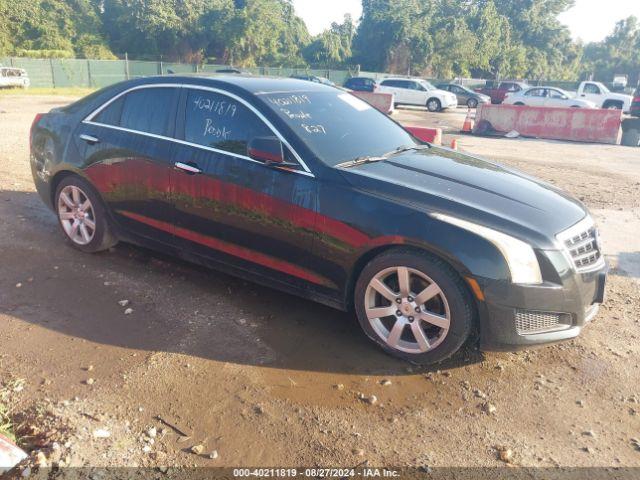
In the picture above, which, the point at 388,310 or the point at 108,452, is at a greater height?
the point at 388,310

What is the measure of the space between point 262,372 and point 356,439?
80 centimetres

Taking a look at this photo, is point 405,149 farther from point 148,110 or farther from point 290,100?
point 148,110

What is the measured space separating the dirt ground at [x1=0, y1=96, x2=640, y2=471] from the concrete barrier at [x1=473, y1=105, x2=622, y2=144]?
13.0 meters

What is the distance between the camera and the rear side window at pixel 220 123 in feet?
12.8

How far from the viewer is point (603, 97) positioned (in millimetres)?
26625

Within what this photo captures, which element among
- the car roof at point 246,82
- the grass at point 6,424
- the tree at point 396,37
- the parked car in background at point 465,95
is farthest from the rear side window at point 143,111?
the tree at point 396,37

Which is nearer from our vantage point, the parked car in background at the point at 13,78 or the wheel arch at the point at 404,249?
the wheel arch at the point at 404,249

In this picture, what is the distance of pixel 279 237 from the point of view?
146 inches

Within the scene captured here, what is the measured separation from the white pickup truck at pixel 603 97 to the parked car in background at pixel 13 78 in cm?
3029

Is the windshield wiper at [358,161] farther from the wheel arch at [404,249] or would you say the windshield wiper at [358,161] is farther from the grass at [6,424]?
the grass at [6,424]

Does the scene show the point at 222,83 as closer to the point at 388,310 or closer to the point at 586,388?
Answer: the point at 388,310

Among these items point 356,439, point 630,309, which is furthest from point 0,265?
point 630,309

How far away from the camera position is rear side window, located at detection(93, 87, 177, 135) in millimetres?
4336

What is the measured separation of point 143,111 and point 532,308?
3.41 metres
